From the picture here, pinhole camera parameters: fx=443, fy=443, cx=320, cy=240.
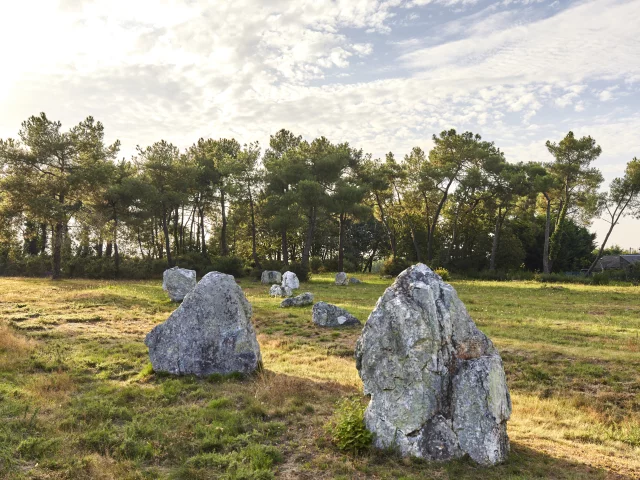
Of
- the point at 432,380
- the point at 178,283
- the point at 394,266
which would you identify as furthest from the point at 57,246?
the point at 432,380

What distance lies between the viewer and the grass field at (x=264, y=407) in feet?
22.6

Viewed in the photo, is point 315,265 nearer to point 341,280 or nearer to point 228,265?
point 228,265

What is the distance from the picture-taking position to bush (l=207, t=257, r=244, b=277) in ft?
152

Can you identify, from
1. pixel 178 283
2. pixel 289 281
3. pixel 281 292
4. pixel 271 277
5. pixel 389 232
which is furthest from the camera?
pixel 389 232

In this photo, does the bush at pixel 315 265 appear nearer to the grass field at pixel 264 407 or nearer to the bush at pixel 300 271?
the bush at pixel 300 271

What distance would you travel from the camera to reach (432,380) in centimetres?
731

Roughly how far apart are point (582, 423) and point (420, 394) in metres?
4.87

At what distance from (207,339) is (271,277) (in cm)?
2964

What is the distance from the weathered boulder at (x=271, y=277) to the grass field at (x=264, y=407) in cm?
2133

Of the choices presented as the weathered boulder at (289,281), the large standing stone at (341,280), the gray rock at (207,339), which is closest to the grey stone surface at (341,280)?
the large standing stone at (341,280)

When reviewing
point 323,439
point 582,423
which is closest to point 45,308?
point 323,439

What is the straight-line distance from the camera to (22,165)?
1561 inches

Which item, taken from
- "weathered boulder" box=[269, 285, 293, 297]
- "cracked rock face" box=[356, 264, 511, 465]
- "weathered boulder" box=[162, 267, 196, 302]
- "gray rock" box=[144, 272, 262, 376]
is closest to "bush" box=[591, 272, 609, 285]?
"weathered boulder" box=[269, 285, 293, 297]

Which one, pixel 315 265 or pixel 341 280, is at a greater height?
pixel 315 265
